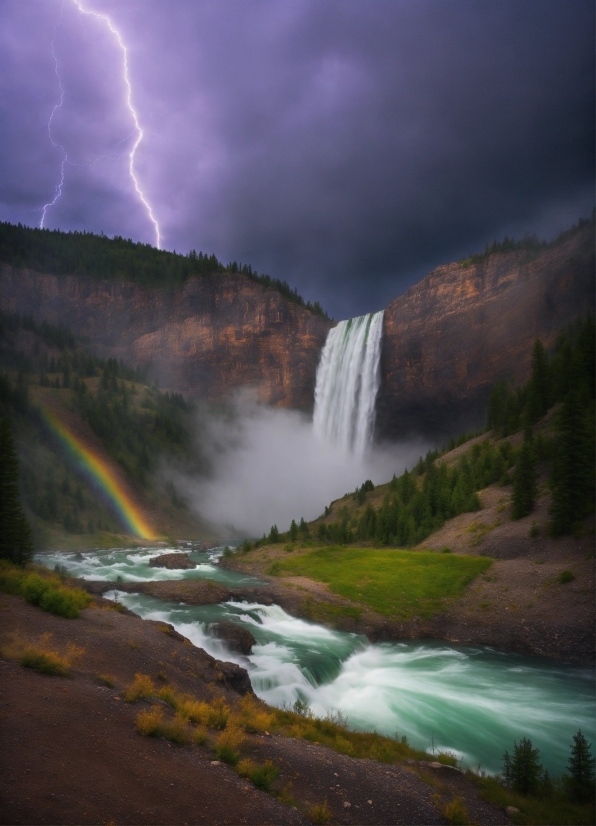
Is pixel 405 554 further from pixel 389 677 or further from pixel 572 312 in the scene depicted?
pixel 572 312

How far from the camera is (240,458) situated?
532ft

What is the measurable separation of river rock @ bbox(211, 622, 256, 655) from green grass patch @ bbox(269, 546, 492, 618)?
1285cm

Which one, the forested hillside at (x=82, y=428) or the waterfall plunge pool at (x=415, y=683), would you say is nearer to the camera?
the waterfall plunge pool at (x=415, y=683)

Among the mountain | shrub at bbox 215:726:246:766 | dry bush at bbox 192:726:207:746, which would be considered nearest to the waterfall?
the mountain

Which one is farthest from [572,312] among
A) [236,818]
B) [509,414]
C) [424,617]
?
[236,818]

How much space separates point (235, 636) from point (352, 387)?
354 ft

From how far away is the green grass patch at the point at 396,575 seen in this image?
1443 inches

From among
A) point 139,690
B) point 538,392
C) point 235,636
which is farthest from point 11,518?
point 538,392

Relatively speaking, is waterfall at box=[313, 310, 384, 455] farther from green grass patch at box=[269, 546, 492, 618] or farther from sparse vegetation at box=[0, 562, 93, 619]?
sparse vegetation at box=[0, 562, 93, 619]

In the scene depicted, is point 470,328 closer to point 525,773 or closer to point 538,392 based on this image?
point 538,392

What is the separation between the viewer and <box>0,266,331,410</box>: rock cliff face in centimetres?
16700

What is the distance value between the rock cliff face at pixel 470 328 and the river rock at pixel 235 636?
318 ft

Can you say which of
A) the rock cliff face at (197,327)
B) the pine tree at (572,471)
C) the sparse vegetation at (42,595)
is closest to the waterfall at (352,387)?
the rock cliff face at (197,327)

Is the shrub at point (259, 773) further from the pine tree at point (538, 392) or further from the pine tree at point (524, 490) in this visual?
the pine tree at point (538, 392)
